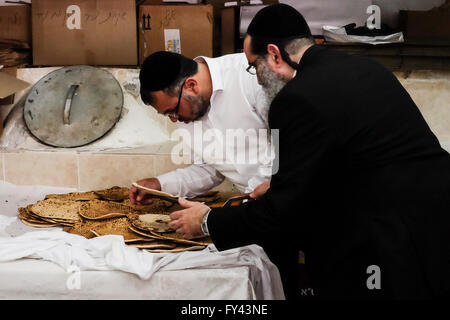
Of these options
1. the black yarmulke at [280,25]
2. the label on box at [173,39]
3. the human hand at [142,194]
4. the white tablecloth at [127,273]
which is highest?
the label on box at [173,39]

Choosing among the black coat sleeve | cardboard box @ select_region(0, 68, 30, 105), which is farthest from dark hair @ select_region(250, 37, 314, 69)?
cardboard box @ select_region(0, 68, 30, 105)

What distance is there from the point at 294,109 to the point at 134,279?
78 cm

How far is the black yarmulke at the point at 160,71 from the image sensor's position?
168 cm

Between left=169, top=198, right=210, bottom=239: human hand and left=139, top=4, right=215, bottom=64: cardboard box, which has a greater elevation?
left=139, top=4, right=215, bottom=64: cardboard box

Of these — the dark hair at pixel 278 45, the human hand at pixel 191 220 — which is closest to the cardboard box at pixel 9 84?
the human hand at pixel 191 220

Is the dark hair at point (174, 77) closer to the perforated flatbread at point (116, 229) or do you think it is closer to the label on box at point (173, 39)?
the perforated flatbread at point (116, 229)

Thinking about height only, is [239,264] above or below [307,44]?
below

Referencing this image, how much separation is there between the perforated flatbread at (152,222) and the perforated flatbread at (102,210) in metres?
0.09

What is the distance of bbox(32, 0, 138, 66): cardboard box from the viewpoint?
260 centimetres

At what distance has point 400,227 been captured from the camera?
3.71 ft

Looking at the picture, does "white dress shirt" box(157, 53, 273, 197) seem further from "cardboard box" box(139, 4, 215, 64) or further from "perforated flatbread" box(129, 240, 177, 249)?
"cardboard box" box(139, 4, 215, 64)
